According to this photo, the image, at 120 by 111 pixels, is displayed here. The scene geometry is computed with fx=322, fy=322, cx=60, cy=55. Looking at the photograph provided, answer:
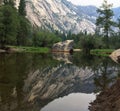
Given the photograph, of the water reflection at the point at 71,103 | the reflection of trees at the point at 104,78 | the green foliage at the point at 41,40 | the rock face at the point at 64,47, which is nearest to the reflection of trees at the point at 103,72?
the reflection of trees at the point at 104,78

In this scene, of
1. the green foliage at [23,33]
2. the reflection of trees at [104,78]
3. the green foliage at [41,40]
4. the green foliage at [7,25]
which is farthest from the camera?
the green foliage at [41,40]

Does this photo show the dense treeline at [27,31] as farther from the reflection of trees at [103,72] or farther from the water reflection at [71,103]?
the water reflection at [71,103]

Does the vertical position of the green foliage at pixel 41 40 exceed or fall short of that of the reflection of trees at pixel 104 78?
it exceeds it

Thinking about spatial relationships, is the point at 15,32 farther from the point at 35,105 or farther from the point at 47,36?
the point at 35,105

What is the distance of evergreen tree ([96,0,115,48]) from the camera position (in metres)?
135

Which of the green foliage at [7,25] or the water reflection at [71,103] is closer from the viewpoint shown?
the water reflection at [71,103]

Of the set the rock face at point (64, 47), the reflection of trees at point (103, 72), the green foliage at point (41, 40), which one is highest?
the green foliage at point (41, 40)

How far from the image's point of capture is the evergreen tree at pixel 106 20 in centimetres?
13525

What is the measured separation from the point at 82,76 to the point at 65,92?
45.1 feet

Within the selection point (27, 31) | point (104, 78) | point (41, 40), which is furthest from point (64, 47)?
point (104, 78)

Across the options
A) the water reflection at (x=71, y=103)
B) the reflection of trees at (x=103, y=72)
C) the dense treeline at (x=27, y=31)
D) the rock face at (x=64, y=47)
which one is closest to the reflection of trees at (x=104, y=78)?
the reflection of trees at (x=103, y=72)

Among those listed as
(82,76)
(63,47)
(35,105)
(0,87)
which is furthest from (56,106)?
(63,47)

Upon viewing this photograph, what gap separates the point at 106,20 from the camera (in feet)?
447

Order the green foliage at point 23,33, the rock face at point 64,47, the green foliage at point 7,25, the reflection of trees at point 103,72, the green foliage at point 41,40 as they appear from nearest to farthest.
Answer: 1. the reflection of trees at point 103,72
2. the green foliage at point 7,25
3. the green foliage at point 23,33
4. the rock face at point 64,47
5. the green foliage at point 41,40
